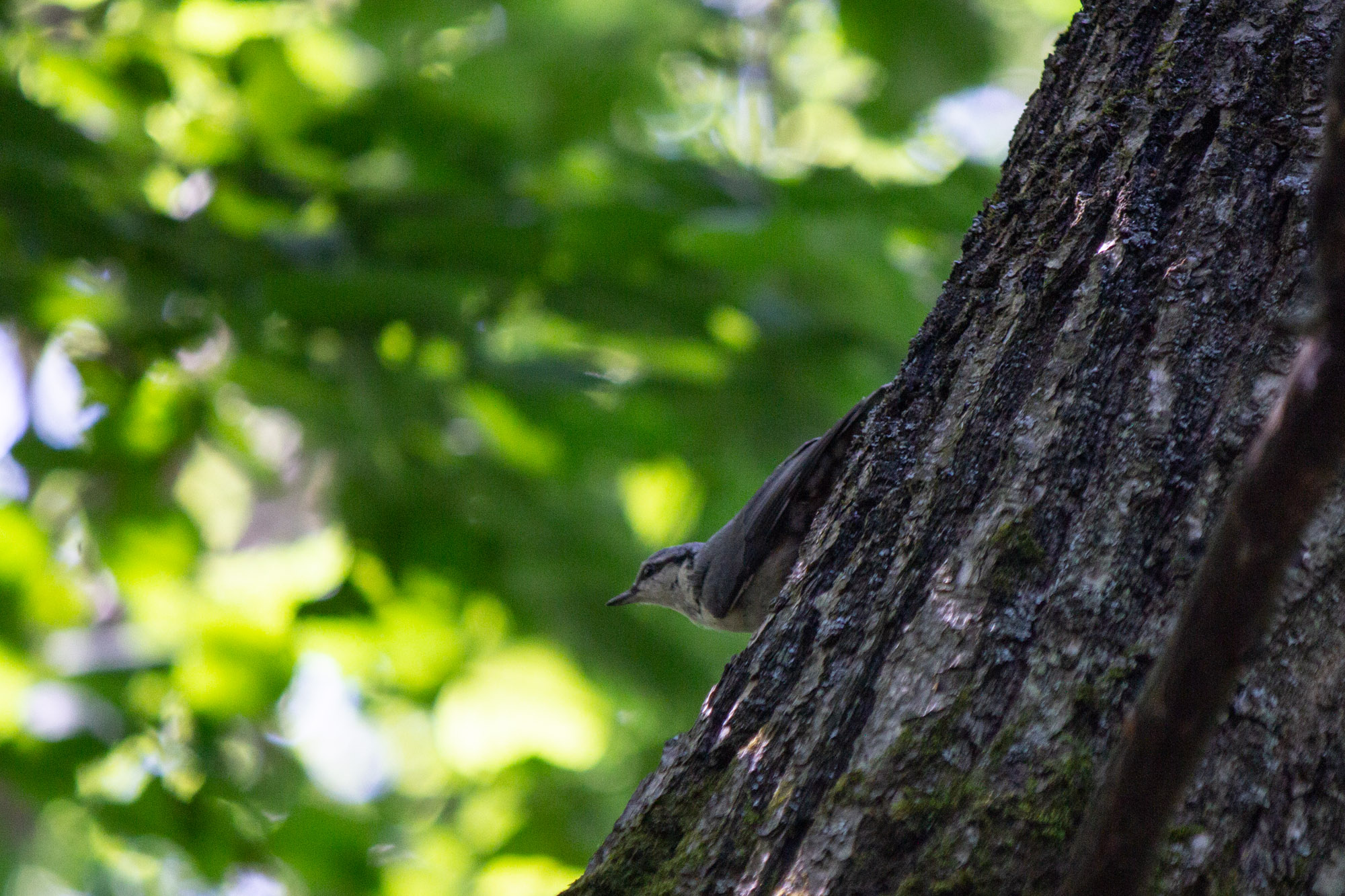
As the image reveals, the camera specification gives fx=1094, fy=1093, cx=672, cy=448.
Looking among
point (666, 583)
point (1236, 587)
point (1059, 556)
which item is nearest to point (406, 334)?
point (666, 583)

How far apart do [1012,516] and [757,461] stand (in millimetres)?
2019

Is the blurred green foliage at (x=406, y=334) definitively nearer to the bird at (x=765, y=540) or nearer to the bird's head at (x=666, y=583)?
the bird's head at (x=666, y=583)

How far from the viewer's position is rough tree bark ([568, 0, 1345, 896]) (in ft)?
3.32

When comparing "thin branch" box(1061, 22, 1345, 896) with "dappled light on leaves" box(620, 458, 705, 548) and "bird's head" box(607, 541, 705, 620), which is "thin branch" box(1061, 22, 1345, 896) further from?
"dappled light on leaves" box(620, 458, 705, 548)

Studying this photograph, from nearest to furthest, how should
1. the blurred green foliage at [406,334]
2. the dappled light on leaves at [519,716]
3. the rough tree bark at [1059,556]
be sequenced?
the rough tree bark at [1059,556]
the blurred green foliage at [406,334]
the dappled light on leaves at [519,716]

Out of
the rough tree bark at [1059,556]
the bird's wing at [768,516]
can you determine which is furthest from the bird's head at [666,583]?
the rough tree bark at [1059,556]

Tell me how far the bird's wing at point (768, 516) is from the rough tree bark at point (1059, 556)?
0.43 meters

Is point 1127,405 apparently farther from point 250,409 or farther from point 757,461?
point 250,409

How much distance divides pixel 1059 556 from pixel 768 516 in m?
0.97

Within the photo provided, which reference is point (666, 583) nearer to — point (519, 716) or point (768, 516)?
point (768, 516)

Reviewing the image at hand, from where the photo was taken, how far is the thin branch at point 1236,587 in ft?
2.16

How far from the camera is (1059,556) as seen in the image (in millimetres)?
1103

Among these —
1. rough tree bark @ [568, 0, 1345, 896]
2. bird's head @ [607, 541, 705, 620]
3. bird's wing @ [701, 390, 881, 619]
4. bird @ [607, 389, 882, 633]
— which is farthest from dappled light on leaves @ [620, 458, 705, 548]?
rough tree bark @ [568, 0, 1345, 896]

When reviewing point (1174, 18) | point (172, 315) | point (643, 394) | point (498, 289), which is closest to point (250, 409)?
point (172, 315)
